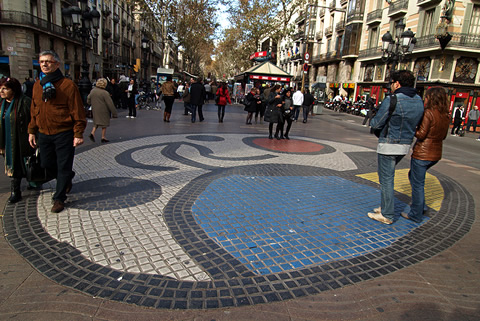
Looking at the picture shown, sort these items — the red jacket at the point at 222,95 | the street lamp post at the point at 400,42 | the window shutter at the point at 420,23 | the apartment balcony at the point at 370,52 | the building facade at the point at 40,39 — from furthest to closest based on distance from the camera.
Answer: the apartment balcony at the point at 370,52, the building facade at the point at 40,39, the window shutter at the point at 420,23, the street lamp post at the point at 400,42, the red jacket at the point at 222,95

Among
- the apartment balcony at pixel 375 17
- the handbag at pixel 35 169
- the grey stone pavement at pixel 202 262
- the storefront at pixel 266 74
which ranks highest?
the apartment balcony at pixel 375 17

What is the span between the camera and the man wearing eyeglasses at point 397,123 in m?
3.73

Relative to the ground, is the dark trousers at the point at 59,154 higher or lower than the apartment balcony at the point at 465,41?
lower

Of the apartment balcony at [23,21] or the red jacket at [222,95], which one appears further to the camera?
the apartment balcony at [23,21]

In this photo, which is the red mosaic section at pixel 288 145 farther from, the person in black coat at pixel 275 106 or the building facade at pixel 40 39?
the building facade at pixel 40 39

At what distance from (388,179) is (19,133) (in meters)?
4.65

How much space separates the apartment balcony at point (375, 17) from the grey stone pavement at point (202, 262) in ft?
100.0

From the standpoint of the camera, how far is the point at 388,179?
12.9 ft

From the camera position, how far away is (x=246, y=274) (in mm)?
2797

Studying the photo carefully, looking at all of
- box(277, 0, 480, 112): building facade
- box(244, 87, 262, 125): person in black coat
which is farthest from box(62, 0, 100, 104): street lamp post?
box(277, 0, 480, 112): building facade

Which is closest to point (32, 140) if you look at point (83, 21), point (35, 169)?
point (35, 169)

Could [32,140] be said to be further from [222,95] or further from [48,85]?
[222,95]

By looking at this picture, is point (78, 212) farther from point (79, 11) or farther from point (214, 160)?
point (79, 11)

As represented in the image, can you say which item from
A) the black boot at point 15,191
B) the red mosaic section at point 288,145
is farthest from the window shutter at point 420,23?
the black boot at point 15,191
